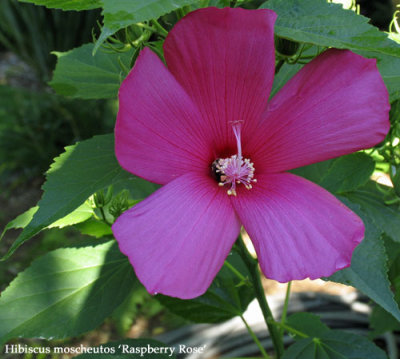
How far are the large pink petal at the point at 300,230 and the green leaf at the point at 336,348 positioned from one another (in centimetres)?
36

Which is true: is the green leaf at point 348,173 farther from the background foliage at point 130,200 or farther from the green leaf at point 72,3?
the green leaf at point 72,3

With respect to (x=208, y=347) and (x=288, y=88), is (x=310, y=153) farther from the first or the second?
(x=208, y=347)

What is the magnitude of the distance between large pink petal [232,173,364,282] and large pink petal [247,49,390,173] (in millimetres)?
48

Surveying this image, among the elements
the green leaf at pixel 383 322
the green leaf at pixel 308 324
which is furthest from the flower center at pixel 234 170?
the green leaf at pixel 383 322

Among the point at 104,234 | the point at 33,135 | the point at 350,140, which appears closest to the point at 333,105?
the point at 350,140

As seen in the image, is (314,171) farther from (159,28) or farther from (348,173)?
(159,28)

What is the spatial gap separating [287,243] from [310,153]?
123 mm

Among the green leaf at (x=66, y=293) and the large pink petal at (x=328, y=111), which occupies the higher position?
the large pink petal at (x=328, y=111)

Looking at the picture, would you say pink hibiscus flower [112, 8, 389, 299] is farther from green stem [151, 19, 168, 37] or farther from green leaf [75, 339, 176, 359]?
green leaf [75, 339, 176, 359]

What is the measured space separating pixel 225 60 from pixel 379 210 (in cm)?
42

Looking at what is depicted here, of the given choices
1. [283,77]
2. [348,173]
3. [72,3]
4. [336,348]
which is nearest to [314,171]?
[348,173]

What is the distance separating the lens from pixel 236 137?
26.0 inches

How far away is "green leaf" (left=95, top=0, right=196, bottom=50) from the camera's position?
446mm

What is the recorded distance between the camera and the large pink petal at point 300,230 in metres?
0.56
